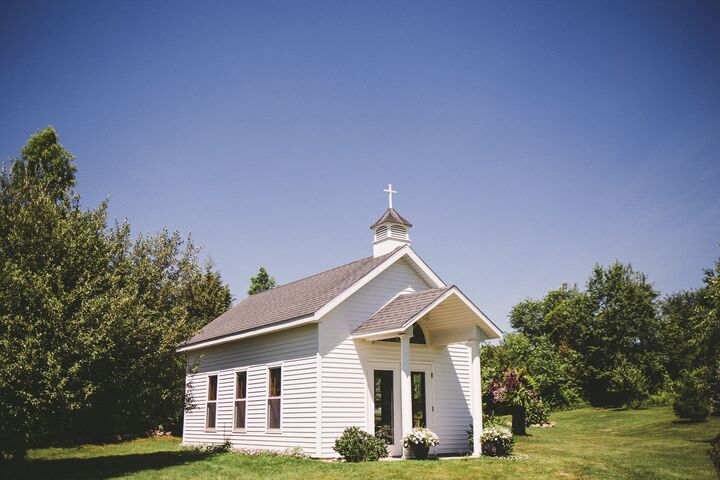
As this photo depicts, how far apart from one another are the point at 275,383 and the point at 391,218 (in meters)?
6.50

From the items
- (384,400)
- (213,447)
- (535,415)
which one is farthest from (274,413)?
(535,415)

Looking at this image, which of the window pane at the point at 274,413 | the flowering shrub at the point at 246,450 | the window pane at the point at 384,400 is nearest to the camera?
the flowering shrub at the point at 246,450

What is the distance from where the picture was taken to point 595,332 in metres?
44.5

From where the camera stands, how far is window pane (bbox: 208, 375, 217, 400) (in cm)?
2139

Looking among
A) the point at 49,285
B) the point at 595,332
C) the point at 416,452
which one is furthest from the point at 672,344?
the point at 49,285

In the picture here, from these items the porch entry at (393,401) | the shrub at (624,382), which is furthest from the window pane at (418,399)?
the shrub at (624,382)

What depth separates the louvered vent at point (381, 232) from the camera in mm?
19234

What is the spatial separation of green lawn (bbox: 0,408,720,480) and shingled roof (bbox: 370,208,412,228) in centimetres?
792

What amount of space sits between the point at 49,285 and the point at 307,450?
7.86 metres

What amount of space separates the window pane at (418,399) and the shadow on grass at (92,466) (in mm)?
6470

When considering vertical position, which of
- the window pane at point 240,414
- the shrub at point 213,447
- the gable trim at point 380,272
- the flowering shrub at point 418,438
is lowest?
the shrub at point 213,447

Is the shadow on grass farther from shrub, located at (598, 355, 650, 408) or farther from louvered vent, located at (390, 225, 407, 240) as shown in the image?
shrub, located at (598, 355, 650, 408)

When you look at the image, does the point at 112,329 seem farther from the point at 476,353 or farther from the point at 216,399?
the point at 476,353

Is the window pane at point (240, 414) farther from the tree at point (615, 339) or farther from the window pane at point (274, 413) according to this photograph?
the tree at point (615, 339)
